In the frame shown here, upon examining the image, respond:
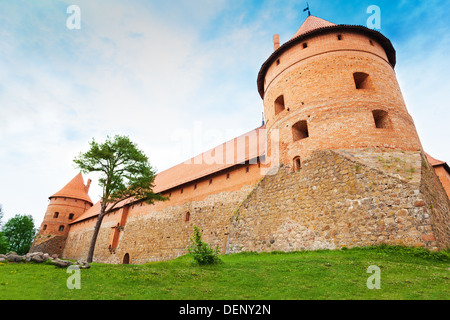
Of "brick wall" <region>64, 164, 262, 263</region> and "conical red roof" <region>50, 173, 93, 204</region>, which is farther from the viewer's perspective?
"conical red roof" <region>50, 173, 93, 204</region>

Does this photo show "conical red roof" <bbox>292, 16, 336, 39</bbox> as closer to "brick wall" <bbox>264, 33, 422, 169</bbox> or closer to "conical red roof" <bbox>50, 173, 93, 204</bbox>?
"brick wall" <bbox>264, 33, 422, 169</bbox>

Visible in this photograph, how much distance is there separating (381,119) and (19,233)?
49434 mm

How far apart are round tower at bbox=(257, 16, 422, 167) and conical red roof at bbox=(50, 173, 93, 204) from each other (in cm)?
3374

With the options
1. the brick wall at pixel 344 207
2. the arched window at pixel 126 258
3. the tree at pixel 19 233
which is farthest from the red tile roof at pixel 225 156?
the tree at pixel 19 233

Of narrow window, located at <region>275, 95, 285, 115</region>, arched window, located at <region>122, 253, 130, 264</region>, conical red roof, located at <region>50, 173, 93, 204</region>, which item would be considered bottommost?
arched window, located at <region>122, 253, 130, 264</region>

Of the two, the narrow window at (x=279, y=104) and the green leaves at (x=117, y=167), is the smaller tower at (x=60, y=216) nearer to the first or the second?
the green leaves at (x=117, y=167)

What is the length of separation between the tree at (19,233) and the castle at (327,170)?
113 feet

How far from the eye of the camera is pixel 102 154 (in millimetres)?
15016

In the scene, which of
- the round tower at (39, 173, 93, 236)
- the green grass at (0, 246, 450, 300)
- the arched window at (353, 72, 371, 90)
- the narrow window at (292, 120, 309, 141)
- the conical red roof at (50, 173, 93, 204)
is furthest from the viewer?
the conical red roof at (50, 173, 93, 204)

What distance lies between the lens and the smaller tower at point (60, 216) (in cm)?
3294

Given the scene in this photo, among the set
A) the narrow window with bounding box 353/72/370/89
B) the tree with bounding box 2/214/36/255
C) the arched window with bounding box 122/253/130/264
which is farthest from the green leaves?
the tree with bounding box 2/214/36/255

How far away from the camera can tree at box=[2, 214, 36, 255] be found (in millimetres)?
37938

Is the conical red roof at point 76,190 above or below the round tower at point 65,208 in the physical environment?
above
